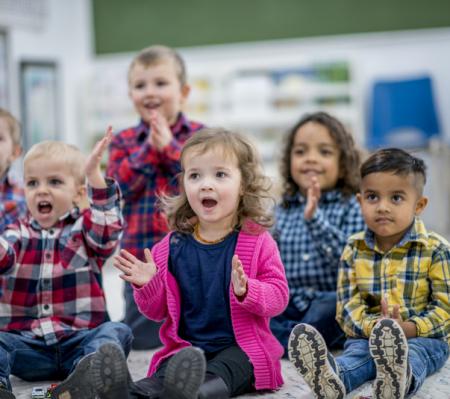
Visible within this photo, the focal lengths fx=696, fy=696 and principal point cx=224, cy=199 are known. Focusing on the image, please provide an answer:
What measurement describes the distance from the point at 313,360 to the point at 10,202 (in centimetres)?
128

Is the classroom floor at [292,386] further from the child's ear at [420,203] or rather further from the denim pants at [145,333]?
the child's ear at [420,203]

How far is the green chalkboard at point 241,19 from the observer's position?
212 inches

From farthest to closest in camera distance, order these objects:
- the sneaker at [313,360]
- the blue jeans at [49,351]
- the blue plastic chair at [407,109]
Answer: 1. the blue plastic chair at [407,109]
2. the blue jeans at [49,351]
3. the sneaker at [313,360]

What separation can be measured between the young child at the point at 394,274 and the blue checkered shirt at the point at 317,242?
0.75 ft

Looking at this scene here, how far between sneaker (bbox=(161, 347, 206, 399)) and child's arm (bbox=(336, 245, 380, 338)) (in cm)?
58

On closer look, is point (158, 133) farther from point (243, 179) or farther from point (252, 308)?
point (252, 308)

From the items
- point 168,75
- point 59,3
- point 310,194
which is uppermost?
point 59,3

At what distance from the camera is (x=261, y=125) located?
17.5ft

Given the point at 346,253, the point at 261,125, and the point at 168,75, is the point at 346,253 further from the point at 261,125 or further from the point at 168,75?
the point at 261,125

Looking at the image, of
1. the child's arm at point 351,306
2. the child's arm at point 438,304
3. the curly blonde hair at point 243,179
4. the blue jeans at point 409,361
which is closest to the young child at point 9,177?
the curly blonde hair at point 243,179

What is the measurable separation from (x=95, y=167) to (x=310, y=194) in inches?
27.7

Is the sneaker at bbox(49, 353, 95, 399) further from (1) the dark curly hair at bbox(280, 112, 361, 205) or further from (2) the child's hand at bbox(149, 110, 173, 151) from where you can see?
(1) the dark curly hair at bbox(280, 112, 361, 205)

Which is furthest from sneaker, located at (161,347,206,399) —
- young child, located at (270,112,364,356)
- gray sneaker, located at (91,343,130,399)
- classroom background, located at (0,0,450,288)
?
classroom background, located at (0,0,450,288)

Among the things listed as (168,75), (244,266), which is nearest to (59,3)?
(168,75)
